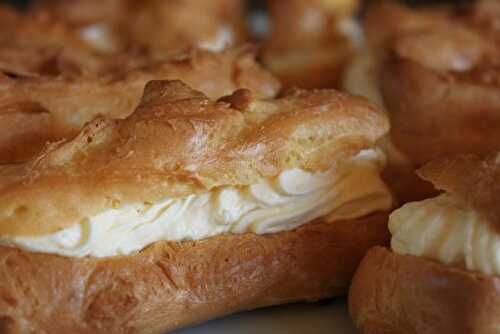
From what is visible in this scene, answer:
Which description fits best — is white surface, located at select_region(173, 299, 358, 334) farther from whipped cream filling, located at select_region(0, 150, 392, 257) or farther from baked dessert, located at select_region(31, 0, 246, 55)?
baked dessert, located at select_region(31, 0, 246, 55)

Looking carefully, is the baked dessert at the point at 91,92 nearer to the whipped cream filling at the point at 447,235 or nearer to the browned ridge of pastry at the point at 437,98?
the browned ridge of pastry at the point at 437,98

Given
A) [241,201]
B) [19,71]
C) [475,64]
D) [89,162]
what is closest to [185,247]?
[241,201]

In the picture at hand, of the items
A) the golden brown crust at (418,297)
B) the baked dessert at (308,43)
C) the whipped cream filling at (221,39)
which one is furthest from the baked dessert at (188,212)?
the whipped cream filling at (221,39)

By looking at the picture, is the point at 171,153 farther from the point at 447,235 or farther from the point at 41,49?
the point at 41,49

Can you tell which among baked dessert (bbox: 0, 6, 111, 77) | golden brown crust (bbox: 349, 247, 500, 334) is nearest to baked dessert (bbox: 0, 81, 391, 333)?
golden brown crust (bbox: 349, 247, 500, 334)

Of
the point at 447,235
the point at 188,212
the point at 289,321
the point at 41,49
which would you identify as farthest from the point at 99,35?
the point at 447,235
